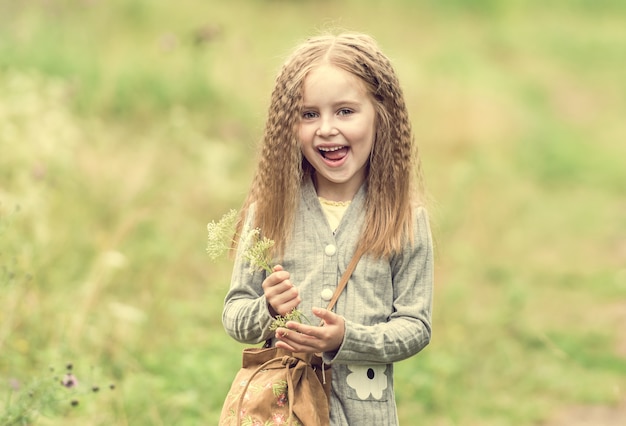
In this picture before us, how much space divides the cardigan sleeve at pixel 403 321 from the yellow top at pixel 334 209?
180 millimetres

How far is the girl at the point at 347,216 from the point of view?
248 centimetres

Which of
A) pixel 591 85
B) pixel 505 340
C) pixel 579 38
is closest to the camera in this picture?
pixel 505 340

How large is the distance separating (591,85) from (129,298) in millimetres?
10118

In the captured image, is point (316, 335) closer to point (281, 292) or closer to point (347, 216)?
point (281, 292)

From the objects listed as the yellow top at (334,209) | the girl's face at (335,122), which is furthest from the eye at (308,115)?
the yellow top at (334,209)

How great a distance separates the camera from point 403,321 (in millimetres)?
2480

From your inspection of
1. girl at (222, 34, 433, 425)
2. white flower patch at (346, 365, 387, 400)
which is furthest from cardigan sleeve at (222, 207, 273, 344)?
white flower patch at (346, 365, 387, 400)

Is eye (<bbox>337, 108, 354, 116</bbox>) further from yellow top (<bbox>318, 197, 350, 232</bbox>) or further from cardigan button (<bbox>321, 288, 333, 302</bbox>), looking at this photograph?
cardigan button (<bbox>321, 288, 333, 302</bbox>)

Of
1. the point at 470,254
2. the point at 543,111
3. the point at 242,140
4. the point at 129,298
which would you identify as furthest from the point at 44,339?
the point at 543,111

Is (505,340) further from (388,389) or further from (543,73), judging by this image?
(543,73)

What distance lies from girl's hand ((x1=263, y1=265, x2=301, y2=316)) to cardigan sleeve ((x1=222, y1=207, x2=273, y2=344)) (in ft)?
0.26

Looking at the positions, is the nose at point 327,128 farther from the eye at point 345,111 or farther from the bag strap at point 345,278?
the bag strap at point 345,278

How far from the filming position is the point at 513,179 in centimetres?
875

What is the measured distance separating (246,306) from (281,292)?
22 cm
